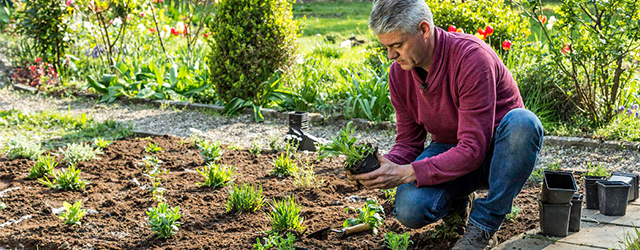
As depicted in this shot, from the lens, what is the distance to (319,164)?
14.7 ft

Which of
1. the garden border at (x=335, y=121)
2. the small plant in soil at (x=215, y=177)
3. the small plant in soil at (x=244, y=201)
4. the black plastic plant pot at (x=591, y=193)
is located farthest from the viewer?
the garden border at (x=335, y=121)

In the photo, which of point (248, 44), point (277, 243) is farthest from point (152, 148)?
point (277, 243)

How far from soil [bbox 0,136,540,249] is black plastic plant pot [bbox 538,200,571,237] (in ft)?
0.58

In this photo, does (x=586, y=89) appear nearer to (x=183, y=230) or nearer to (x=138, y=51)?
(x=183, y=230)

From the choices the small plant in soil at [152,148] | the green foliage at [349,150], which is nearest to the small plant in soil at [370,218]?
the green foliage at [349,150]

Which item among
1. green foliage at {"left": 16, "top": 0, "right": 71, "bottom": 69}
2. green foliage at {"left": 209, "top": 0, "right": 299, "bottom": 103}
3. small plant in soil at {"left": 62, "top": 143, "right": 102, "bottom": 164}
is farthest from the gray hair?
green foliage at {"left": 16, "top": 0, "right": 71, "bottom": 69}

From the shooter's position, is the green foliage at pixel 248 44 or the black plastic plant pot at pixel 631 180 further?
the green foliage at pixel 248 44

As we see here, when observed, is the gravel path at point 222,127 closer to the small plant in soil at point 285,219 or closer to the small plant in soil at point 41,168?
the small plant in soil at point 41,168

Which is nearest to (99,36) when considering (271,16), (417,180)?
(271,16)

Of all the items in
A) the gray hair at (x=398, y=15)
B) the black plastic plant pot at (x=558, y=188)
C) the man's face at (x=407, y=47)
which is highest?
the gray hair at (x=398, y=15)

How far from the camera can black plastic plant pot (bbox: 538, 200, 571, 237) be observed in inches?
112

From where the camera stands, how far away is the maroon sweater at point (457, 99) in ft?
8.23

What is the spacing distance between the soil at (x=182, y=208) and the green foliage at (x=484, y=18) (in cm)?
261

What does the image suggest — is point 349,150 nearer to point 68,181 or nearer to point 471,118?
point 471,118
